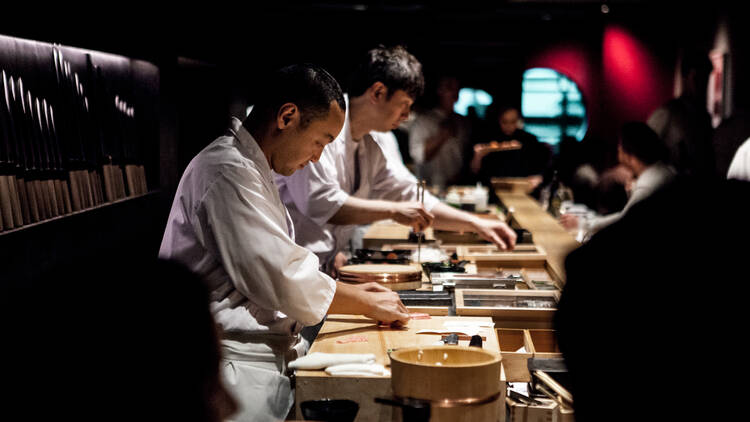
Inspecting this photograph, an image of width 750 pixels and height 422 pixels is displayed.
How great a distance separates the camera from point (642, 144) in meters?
5.15

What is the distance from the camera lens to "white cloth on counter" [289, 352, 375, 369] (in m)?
2.01

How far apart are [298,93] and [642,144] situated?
3400mm

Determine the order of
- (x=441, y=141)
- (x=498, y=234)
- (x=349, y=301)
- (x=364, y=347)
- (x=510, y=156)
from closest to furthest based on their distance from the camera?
(x=364, y=347)
(x=349, y=301)
(x=498, y=234)
(x=441, y=141)
(x=510, y=156)

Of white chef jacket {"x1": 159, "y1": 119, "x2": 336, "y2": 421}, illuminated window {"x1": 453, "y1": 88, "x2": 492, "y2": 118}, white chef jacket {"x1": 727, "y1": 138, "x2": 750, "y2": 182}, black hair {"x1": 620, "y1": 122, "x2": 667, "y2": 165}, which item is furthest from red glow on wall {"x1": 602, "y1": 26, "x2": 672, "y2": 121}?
white chef jacket {"x1": 159, "y1": 119, "x2": 336, "y2": 421}

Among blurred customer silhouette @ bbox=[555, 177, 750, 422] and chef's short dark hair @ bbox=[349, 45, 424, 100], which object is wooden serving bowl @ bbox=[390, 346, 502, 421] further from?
chef's short dark hair @ bbox=[349, 45, 424, 100]

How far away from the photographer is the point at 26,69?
4.52 metres

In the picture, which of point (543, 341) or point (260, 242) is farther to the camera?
point (543, 341)

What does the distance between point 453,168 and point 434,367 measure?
23.8 ft

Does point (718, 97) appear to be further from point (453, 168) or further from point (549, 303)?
point (549, 303)

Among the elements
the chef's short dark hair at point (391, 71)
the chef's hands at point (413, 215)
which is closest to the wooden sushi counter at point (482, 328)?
the chef's hands at point (413, 215)

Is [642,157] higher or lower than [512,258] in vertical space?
higher

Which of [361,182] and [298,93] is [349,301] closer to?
[298,93]

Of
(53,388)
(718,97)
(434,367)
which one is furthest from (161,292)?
(718,97)

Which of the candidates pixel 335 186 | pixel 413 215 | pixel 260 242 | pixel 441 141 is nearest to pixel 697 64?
pixel 441 141
